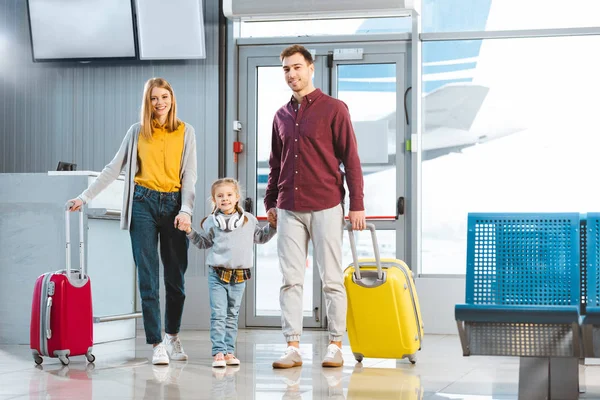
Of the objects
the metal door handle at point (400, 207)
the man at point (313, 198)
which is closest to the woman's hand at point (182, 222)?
the man at point (313, 198)

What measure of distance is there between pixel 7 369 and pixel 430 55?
4192mm

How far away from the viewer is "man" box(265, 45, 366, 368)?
428 cm

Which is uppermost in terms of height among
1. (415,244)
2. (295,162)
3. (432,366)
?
(295,162)

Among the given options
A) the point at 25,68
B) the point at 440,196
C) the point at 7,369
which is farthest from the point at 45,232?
the point at 440,196

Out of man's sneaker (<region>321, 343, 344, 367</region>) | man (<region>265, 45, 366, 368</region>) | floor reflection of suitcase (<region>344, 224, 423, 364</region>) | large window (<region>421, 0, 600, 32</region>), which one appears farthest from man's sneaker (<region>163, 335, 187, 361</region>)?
large window (<region>421, 0, 600, 32</region>)

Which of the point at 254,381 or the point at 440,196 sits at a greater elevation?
the point at 440,196

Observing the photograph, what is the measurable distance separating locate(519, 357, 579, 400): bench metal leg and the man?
48.8 inches

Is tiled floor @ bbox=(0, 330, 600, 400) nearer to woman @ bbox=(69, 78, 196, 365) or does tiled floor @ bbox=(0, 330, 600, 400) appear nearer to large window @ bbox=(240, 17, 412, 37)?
woman @ bbox=(69, 78, 196, 365)

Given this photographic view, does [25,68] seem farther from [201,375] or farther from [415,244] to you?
[201,375]

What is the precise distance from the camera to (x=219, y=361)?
4285 millimetres

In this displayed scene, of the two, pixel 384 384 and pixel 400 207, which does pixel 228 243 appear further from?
pixel 400 207

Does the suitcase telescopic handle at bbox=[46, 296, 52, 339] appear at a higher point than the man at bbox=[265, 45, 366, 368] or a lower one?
lower

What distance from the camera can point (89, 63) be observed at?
24.1 ft

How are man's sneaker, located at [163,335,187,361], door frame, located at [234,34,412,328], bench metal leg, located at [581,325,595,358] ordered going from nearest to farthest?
bench metal leg, located at [581,325,595,358] → man's sneaker, located at [163,335,187,361] → door frame, located at [234,34,412,328]
